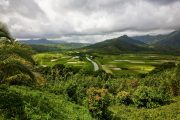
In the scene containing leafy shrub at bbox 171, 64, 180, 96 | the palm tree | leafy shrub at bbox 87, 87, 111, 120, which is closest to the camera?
the palm tree

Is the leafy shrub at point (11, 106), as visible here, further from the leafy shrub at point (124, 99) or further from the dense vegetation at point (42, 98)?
the leafy shrub at point (124, 99)

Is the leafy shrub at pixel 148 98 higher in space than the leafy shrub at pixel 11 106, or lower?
lower

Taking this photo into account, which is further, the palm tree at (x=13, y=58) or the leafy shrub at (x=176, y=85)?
the leafy shrub at (x=176, y=85)

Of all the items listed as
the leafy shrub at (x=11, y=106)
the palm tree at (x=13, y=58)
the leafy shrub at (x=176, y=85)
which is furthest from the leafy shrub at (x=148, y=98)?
the palm tree at (x=13, y=58)

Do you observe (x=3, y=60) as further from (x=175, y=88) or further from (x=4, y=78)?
(x=175, y=88)

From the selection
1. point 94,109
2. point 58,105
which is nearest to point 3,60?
point 58,105

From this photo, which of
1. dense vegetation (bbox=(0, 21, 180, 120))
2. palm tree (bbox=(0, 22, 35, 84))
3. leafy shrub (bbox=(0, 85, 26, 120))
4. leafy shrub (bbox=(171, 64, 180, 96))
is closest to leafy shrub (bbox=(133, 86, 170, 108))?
dense vegetation (bbox=(0, 21, 180, 120))

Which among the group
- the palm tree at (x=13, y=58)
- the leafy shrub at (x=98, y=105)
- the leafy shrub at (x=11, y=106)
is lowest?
the leafy shrub at (x=98, y=105)

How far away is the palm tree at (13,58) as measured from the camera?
20.4 metres

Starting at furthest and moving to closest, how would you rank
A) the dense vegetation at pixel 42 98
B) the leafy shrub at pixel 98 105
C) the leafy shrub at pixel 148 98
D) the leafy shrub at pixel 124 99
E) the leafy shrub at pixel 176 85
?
the leafy shrub at pixel 176 85 < the leafy shrub at pixel 124 99 < the leafy shrub at pixel 148 98 < the leafy shrub at pixel 98 105 < the dense vegetation at pixel 42 98

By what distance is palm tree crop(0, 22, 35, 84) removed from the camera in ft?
67.1

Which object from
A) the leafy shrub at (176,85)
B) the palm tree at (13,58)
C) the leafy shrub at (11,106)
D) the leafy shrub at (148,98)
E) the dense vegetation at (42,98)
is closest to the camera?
the palm tree at (13,58)

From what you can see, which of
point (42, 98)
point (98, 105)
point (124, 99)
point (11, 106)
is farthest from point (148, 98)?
point (11, 106)

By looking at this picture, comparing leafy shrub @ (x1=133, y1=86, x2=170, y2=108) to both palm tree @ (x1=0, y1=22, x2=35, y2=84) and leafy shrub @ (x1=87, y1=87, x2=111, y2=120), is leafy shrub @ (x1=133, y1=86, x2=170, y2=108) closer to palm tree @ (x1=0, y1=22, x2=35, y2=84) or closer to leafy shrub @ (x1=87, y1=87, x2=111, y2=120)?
leafy shrub @ (x1=87, y1=87, x2=111, y2=120)
